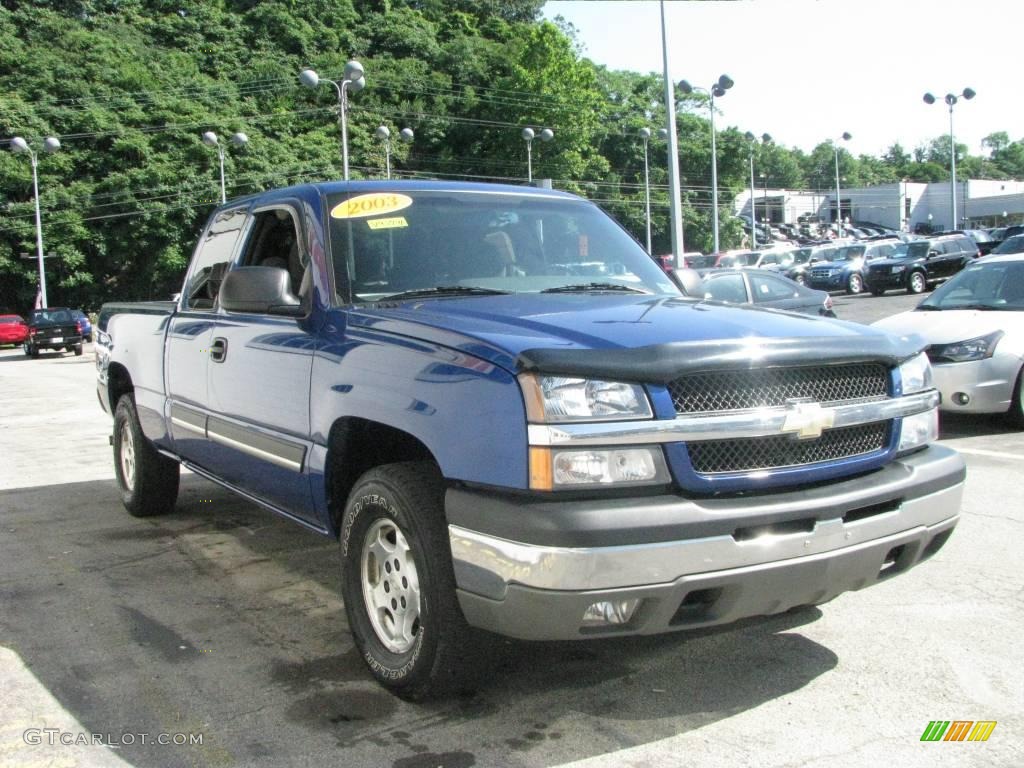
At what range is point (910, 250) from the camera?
33.7m

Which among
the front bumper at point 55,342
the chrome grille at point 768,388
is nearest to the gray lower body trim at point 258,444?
the chrome grille at point 768,388

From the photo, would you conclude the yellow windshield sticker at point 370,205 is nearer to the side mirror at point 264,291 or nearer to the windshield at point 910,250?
the side mirror at point 264,291

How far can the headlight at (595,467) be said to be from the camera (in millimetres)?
2895

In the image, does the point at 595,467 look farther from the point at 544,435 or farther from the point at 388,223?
the point at 388,223

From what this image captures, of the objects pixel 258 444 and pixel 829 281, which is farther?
pixel 829 281

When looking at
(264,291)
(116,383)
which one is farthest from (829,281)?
(264,291)

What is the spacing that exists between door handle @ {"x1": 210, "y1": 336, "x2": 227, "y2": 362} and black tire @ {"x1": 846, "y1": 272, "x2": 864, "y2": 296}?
3274 centimetres

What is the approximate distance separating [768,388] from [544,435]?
79cm

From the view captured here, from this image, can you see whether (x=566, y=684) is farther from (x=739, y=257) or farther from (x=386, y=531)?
(x=739, y=257)

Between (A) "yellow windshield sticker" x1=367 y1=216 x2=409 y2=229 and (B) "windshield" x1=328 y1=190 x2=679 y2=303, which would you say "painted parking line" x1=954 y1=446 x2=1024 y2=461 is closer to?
(B) "windshield" x1=328 y1=190 x2=679 y2=303

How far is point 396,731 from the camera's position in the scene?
10.8ft

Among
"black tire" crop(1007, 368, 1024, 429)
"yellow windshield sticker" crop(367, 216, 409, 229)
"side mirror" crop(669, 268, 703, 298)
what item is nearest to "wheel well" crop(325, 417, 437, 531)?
"yellow windshield sticker" crop(367, 216, 409, 229)

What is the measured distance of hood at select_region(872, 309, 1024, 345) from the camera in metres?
9.08

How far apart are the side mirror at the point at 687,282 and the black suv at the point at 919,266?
99.8 feet
